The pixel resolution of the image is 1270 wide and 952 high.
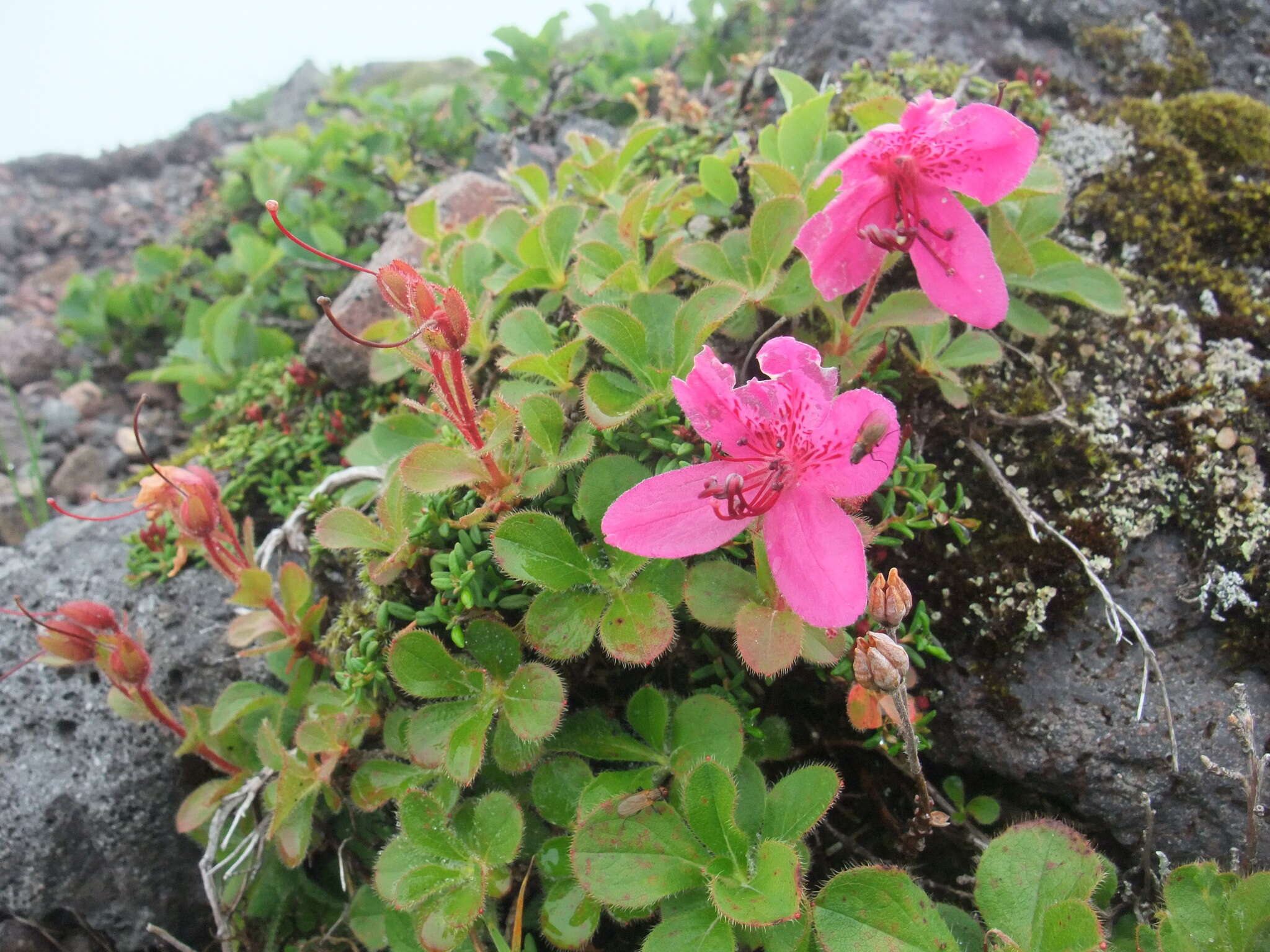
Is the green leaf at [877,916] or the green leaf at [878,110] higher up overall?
the green leaf at [878,110]

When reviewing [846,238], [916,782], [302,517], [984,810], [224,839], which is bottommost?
[984,810]

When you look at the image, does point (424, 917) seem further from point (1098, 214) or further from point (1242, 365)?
point (1098, 214)

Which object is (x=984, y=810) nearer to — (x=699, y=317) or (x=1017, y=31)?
(x=699, y=317)

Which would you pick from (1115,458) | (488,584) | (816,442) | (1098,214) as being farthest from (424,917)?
(1098,214)

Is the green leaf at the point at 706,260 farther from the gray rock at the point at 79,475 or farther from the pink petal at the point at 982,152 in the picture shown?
the gray rock at the point at 79,475

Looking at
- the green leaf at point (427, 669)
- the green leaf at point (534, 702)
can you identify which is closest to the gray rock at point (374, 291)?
the green leaf at point (427, 669)

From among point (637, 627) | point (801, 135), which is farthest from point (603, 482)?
point (801, 135)
